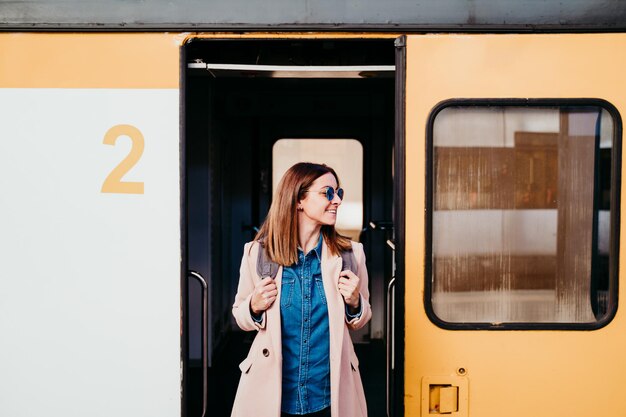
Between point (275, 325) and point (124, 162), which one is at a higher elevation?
point (124, 162)

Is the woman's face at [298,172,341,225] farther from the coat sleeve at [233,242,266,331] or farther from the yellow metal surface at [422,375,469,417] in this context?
the yellow metal surface at [422,375,469,417]

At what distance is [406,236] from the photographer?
91.3 inches

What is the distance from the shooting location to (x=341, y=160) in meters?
5.08

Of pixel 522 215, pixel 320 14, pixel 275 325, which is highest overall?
pixel 320 14

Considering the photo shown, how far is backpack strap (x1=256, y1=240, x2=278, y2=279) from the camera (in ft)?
6.83

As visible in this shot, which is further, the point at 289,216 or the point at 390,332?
the point at 390,332

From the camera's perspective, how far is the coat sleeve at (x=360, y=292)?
6.81 ft

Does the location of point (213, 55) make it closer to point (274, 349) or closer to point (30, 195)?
Result: point (30, 195)

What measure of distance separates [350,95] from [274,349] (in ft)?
10.9

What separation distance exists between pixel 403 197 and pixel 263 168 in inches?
120

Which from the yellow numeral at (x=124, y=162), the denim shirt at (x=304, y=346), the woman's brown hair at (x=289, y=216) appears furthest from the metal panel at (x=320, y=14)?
the denim shirt at (x=304, y=346)

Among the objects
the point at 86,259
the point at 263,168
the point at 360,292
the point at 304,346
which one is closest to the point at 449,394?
the point at 360,292

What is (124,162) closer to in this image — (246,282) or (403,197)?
(246,282)

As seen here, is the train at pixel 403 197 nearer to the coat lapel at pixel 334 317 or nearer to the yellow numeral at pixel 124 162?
the yellow numeral at pixel 124 162
